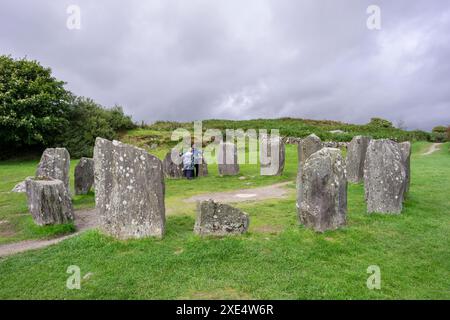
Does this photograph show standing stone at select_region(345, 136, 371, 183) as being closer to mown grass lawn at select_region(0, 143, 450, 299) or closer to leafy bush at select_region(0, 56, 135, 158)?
mown grass lawn at select_region(0, 143, 450, 299)

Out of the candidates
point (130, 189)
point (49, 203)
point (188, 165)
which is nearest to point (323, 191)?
point (130, 189)

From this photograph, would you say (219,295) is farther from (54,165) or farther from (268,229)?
(54,165)

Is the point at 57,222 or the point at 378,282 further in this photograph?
the point at 57,222

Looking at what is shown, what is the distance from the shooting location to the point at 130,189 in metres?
9.31

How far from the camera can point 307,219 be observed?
9672 mm

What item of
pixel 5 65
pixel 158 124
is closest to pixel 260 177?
pixel 5 65

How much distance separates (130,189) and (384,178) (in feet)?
24.3

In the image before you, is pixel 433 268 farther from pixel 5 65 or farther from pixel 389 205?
pixel 5 65

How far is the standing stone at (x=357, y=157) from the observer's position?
703 inches

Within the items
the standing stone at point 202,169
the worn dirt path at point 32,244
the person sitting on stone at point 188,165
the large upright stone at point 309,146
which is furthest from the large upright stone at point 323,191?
the standing stone at point 202,169

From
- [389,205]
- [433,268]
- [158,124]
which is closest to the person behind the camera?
[433,268]

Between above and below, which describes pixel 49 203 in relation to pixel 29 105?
below

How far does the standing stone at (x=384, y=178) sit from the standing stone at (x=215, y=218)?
183 inches

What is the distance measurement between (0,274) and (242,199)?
365 inches
